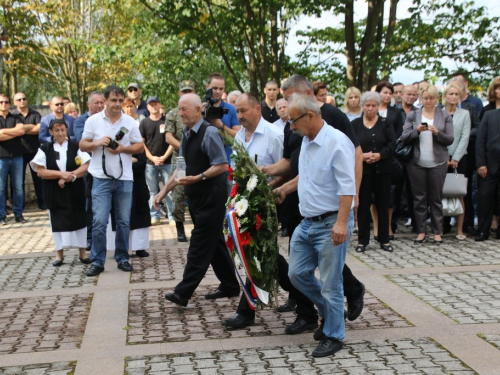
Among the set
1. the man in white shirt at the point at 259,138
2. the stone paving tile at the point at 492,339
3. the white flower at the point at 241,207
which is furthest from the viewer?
the man in white shirt at the point at 259,138

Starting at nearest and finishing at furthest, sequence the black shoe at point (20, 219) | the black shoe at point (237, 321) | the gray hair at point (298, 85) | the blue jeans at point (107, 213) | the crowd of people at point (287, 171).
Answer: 1. the crowd of people at point (287, 171)
2. the gray hair at point (298, 85)
3. the black shoe at point (237, 321)
4. the blue jeans at point (107, 213)
5. the black shoe at point (20, 219)

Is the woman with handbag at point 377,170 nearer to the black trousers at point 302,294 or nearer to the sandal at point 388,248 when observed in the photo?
the sandal at point 388,248

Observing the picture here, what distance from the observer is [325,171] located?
566 cm

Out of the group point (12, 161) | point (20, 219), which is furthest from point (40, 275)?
point (12, 161)

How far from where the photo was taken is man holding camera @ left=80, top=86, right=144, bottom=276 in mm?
9156

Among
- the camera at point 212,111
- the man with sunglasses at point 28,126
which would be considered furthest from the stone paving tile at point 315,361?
the man with sunglasses at point 28,126

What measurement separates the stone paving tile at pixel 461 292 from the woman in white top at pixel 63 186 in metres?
4.01

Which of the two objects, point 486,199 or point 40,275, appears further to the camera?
point 486,199

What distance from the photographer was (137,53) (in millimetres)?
20703

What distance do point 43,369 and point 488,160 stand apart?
7468 mm

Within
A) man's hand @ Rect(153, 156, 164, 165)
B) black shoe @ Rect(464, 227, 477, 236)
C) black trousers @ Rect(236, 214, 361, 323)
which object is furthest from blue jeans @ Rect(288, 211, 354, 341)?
man's hand @ Rect(153, 156, 164, 165)

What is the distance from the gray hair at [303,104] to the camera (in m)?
5.70

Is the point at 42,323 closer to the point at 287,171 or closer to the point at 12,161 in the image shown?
the point at 287,171

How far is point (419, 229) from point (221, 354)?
5.71 meters
